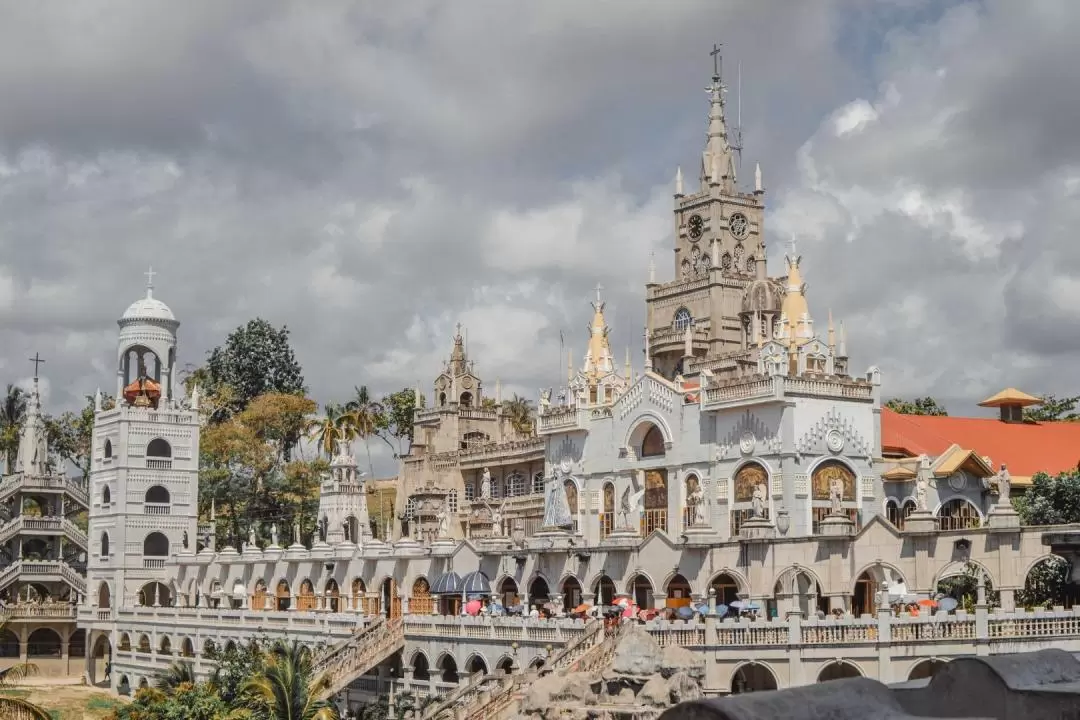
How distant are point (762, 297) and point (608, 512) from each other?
63.7 ft

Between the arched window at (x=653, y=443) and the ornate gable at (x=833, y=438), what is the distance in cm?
785

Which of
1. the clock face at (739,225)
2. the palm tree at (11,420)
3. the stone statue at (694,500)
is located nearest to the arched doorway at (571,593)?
the stone statue at (694,500)

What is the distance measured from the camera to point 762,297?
79938 millimetres

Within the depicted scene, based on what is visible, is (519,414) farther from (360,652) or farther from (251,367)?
(360,652)

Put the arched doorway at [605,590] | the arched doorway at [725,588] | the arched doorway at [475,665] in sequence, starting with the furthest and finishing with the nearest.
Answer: the arched doorway at [605,590] → the arched doorway at [725,588] → the arched doorway at [475,665]

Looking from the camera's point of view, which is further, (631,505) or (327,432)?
(327,432)

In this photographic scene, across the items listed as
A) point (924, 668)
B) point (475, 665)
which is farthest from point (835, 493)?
point (475, 665)

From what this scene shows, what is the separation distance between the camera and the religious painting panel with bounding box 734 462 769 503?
5749 cm

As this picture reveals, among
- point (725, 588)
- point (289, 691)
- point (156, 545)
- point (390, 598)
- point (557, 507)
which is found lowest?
point (289, 691)

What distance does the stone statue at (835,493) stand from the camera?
170 feet

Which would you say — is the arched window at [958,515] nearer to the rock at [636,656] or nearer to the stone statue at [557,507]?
the stone statue at [557,507]

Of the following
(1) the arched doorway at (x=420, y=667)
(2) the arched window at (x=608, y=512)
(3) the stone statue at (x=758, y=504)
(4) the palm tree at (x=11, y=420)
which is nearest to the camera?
(3) the stone statue at (x=758, y=504)

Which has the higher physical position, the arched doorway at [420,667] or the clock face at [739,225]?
the clock face at [739,225]

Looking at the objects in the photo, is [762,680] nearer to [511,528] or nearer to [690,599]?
[690,599]
